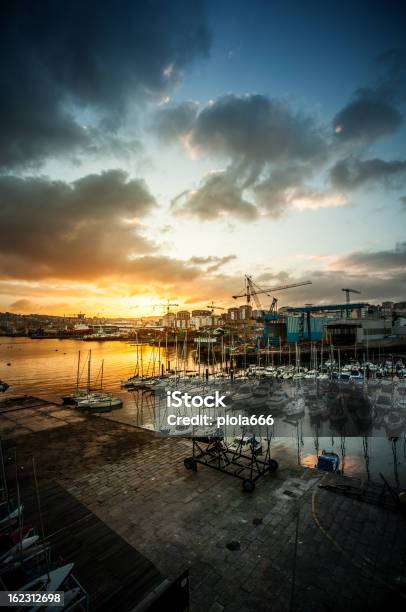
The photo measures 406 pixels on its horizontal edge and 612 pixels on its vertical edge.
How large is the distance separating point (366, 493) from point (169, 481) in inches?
329

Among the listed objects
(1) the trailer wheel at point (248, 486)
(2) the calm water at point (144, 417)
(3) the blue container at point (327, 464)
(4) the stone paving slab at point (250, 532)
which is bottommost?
(2) the calm water at point (144, 417)

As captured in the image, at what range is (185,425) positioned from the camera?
29.7 m

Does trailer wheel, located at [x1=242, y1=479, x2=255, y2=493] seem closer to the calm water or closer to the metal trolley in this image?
the metal trolley

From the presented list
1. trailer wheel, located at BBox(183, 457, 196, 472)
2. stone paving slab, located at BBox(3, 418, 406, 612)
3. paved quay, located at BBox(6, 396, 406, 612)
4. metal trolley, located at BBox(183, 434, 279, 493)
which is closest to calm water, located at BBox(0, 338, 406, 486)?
metal trolley, located at BBox(183, 434, 279, 493)

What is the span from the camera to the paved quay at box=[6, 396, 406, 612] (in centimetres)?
725

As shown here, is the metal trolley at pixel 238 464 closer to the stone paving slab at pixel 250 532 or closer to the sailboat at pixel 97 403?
the stone paving slab at pixel 250 532

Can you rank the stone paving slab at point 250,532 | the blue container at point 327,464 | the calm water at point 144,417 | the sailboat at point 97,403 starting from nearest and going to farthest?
the stone paving slab at point 250,532
the blue container at point 327,464
the calm water at point 144,417
the sailboat at point 97,403

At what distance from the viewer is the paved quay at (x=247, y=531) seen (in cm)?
725

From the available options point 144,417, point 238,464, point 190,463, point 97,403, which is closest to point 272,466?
point 238,464

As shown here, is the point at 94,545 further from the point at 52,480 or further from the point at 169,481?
the point at 52,480

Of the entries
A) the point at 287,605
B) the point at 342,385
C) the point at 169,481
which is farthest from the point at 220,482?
the point at 342,385

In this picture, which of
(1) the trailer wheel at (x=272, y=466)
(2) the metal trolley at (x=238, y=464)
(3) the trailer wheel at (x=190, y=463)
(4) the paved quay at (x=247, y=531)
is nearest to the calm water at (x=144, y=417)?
(1) the trailer wheel at (x=272, y=466)

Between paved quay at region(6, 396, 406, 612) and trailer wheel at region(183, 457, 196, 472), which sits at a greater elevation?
trailer wheel at region(183, 457, 196, 472)

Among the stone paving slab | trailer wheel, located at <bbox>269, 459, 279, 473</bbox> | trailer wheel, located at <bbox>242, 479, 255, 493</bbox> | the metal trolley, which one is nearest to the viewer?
the stone paving slab
